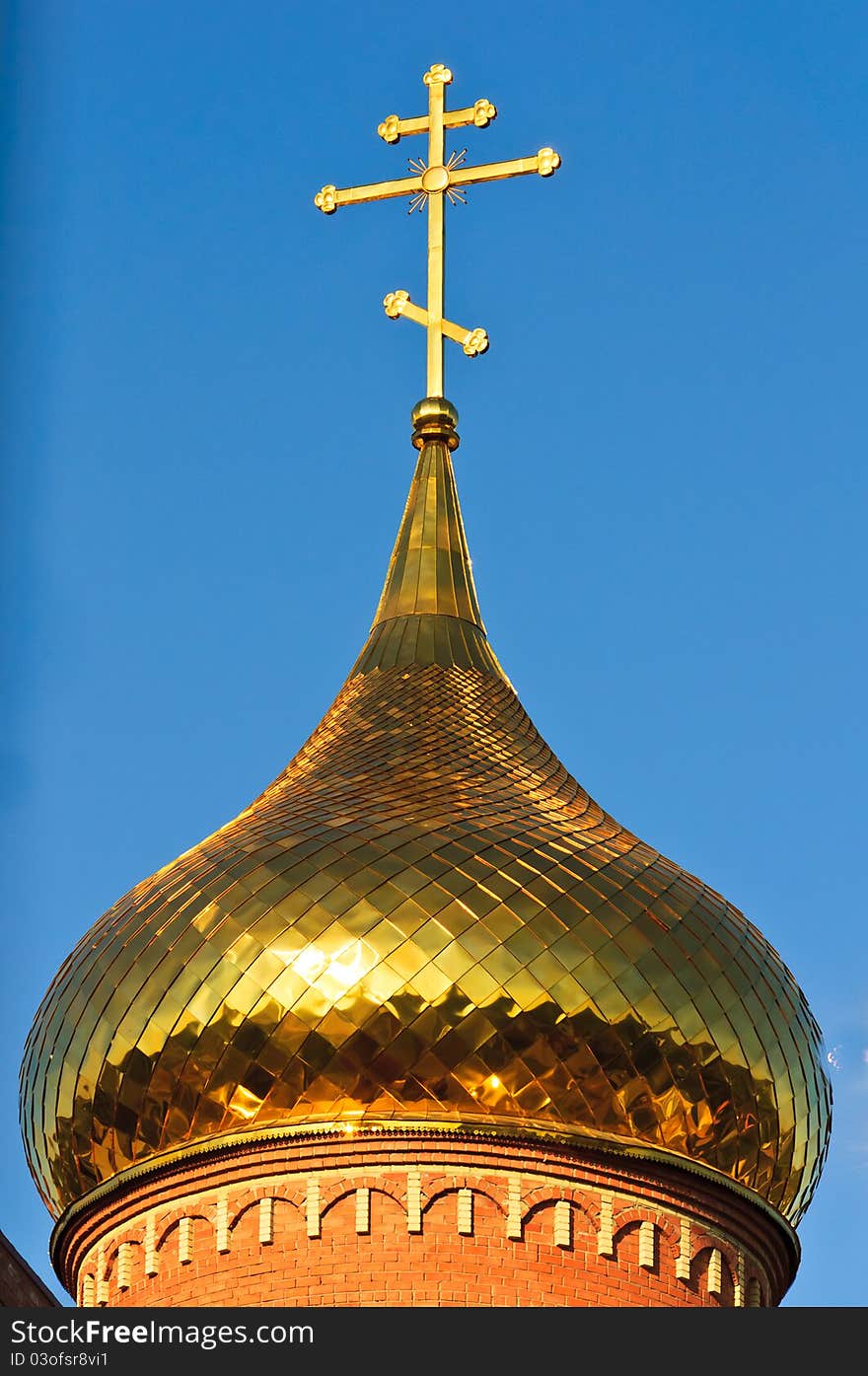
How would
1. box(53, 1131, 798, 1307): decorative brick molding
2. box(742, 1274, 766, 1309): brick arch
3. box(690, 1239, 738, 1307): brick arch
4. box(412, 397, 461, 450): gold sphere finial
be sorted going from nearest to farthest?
1. box(53, 1131, 798, 1307): decorative brick molding
2. box(690, 1239, 738, 1307): brick arch
3. box(742, 1274, 766, 1309): brick arch
4. box(412, 397, 461, 450): gold sphere finial

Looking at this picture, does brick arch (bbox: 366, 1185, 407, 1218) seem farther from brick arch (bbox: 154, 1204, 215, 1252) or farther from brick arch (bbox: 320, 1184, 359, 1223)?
brick arch (bbox: 154, 1204, 215, 1252)

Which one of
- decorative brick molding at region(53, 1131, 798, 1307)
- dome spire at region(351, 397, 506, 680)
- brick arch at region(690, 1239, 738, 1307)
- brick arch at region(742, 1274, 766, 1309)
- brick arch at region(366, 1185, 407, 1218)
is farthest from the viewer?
dome spire at region(351, 397, 506, 680)

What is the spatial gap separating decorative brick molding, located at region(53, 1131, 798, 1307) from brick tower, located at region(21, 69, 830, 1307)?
0.01 metres

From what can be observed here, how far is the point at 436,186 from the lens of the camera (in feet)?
66.3

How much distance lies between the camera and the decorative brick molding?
15.5m

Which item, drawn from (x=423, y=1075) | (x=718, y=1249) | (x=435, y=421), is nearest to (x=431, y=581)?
(x=435, y=421)

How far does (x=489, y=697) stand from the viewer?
60.6ft

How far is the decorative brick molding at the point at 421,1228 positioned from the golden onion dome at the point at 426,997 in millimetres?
155

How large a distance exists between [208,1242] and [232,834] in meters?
2.47

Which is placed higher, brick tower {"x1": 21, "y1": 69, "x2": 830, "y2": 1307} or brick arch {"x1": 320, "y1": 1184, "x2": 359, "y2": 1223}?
brick tower {"x1": 21, "y1": 69, "x2": 830, "y2": 1307}

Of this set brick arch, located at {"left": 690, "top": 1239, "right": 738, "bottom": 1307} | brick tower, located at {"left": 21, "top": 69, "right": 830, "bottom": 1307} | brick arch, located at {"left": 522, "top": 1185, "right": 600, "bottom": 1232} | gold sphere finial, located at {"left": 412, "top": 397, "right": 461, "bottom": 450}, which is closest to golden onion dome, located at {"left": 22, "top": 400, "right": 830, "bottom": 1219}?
brick tower, located at {"left": 21, "top": 69, "right": 830, "bottom": 1307}

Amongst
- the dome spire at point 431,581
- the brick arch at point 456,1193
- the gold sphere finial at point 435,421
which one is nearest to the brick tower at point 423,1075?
the brick arch at point 456,1193
